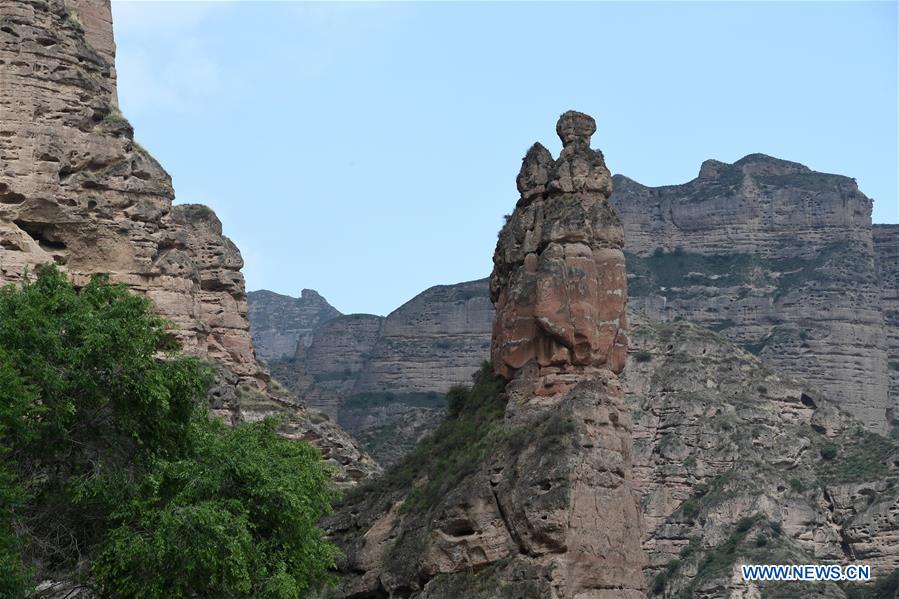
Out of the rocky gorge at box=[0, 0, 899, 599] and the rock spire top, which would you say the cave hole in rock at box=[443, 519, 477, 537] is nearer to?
the rocky gorge at box=[0, 0, 899, 599]

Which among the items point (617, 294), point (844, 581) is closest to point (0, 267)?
point (617, 294)

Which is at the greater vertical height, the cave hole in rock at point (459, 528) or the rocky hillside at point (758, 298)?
the rocky hillside at point (758, 298)

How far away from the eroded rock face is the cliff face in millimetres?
105436

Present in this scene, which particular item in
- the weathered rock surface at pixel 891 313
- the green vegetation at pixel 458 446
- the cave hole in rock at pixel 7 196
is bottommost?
the green vegetation at pixel 458 446

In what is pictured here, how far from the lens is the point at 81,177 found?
239 feet

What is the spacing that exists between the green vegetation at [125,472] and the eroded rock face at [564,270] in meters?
12.6

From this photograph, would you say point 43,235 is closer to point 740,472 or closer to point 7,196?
point 7,196

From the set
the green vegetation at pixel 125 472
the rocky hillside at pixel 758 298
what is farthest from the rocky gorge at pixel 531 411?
the rocky hillside at pixel 758 298

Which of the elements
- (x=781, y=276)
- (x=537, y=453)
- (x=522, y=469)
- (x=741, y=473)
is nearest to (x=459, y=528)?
(x=522, y=469)

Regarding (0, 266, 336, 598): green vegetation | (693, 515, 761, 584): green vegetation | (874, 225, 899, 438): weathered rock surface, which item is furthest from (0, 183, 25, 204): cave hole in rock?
(874, 225, 899, 438): weathered rock surface

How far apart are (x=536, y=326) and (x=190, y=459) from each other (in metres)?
15.8

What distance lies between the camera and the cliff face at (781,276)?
179 m

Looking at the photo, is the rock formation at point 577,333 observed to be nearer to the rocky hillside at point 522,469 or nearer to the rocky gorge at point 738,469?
the rocky hillside at point 522,469

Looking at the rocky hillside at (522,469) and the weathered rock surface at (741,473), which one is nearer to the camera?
the rocky hillside at (522,469)
